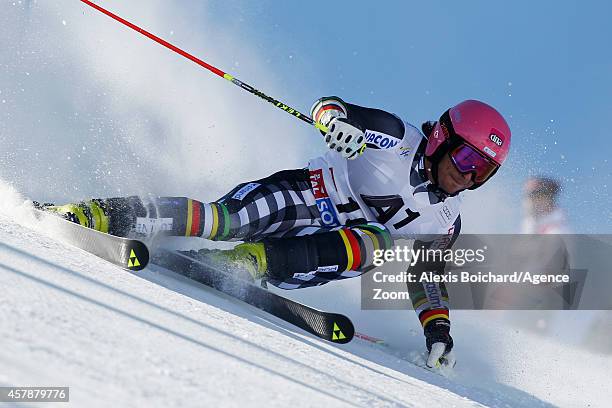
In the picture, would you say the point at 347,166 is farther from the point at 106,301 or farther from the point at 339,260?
the point at 106,301

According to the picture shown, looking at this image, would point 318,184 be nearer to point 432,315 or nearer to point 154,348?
point 432,315

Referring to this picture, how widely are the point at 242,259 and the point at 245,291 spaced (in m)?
0.25

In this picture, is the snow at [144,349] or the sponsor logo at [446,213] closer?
the snow at [144,349]

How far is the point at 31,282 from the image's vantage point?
1.57m

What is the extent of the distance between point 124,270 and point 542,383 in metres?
2.60

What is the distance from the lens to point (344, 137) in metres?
3.56

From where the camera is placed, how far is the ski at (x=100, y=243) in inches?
96.0

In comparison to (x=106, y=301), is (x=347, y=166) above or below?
above

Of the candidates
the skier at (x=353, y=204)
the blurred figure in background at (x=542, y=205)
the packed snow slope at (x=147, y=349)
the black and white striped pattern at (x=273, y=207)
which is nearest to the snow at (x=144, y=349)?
the packed snow slope at (x=147, y=349)

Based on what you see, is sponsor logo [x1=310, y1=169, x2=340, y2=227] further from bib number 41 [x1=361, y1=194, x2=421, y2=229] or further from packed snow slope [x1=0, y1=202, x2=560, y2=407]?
packed snow slope [x1=0, y1=202, x2=560, y2=407]

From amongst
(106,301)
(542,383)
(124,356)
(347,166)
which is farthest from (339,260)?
(124,356)

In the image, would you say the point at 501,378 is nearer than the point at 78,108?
Yes

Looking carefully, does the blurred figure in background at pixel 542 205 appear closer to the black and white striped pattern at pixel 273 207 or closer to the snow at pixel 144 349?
the black and white striped pattern at pixel 273 207

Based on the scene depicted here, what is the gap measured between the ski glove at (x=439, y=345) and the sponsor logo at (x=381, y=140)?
104 cm
